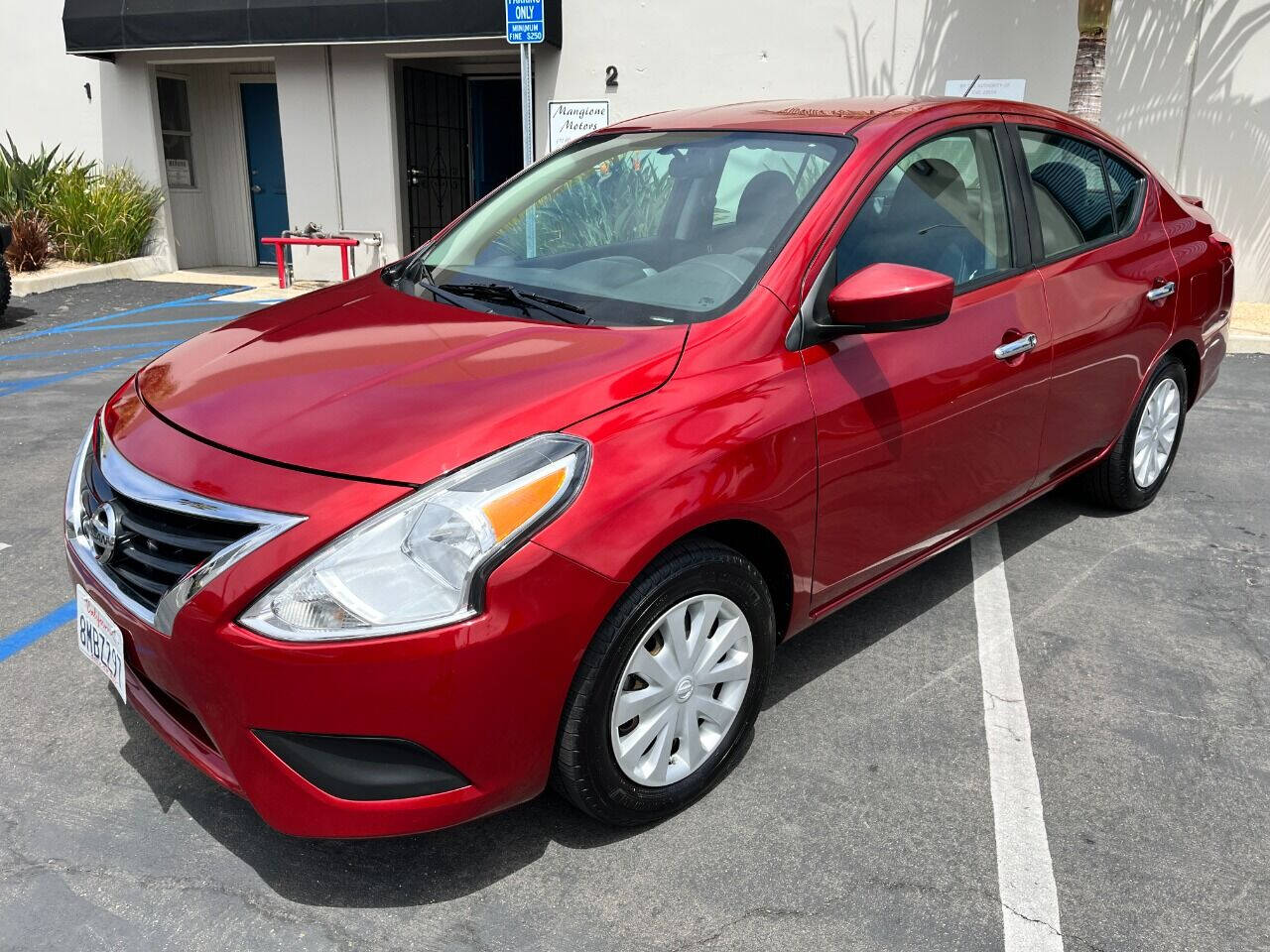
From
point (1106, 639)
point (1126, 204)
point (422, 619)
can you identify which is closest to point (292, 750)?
point (422, 619)

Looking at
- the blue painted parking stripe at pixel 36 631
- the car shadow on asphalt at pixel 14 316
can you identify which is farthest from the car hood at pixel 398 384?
the car shadow on asphalt at pixel 14 316

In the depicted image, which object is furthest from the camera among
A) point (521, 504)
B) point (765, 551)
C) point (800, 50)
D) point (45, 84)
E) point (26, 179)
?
point (45, 84)

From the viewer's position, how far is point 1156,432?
444 centimetres

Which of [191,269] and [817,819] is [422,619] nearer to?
[817,819]

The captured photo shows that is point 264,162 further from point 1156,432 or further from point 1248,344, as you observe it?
point 1156,432

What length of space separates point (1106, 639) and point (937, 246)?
1.48m

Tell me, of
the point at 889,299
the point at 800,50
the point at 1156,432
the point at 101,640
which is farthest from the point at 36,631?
the point at 800,50

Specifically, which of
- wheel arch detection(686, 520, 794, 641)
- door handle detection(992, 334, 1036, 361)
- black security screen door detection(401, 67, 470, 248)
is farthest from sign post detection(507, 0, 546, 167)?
black security screen door detection(401, 67, 470, 248)

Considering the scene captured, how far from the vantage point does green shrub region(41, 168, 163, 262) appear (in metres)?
11.8

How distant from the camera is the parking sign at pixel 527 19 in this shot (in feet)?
22.0

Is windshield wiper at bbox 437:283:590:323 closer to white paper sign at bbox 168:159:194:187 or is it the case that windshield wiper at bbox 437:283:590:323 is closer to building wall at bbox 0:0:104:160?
white paper sign at bbox 168:159:194:187

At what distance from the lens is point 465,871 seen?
2334 mm

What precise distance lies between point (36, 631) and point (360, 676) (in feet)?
6.81

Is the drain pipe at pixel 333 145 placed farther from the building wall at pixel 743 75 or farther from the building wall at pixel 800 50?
the building wall at pixel 800 50
